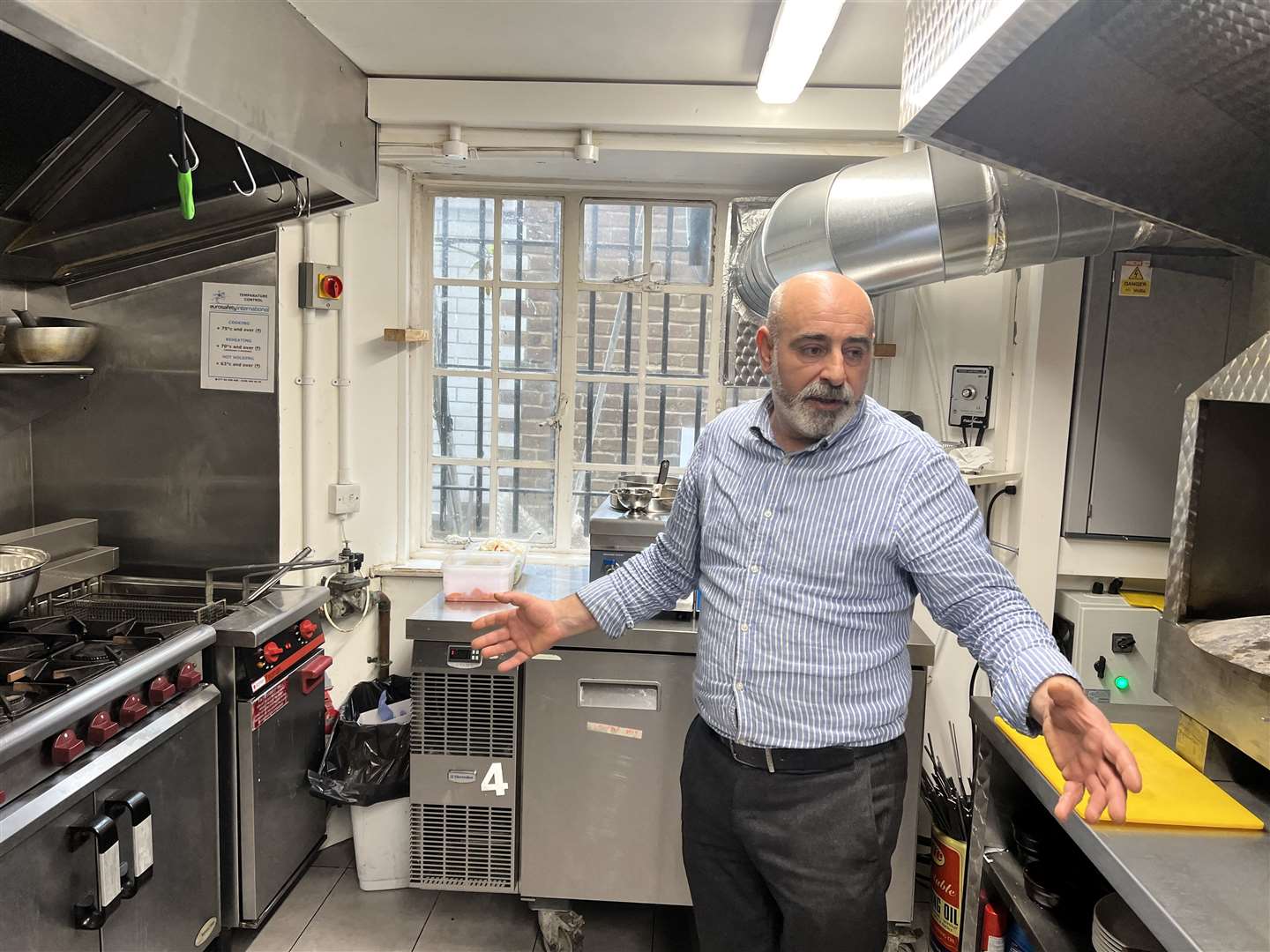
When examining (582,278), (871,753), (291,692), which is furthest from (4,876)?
(582,278)

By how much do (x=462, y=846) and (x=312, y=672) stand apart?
25.0 inches

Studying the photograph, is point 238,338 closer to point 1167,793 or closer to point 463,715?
point 463,715

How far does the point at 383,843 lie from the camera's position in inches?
96.3

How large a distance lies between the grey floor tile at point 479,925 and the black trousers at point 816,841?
969mm

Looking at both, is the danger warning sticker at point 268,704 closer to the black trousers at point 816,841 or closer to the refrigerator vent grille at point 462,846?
the refrigerator vent grille at point 462,846

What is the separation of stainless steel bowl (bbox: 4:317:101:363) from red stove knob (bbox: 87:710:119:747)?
104 cm

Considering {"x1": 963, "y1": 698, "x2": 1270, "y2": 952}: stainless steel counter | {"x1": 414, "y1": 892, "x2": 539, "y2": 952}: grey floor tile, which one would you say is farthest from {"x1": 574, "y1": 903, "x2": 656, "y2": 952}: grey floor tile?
{"x1": 963, "y1": 698, "x2": 1270, "y2": 952}: stainless steel counter

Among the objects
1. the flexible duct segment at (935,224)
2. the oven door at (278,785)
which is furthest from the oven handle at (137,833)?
the flexible duct segment at (935,224)

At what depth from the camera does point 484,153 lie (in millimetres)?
2680

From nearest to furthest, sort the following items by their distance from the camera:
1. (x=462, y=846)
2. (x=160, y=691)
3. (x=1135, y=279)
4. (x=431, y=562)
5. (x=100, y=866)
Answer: (x=100, y=866) → (x=160, y=691) → (x=1135, y=279) → (x=462, y=846) → (x=431, y=562)

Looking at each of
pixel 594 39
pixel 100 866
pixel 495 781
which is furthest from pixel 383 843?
pixel 594 39

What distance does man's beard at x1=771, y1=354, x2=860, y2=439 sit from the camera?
4.94ft


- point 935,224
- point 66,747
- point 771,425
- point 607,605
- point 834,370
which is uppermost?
point 935,224

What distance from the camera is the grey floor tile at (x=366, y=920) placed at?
224 centimetres
